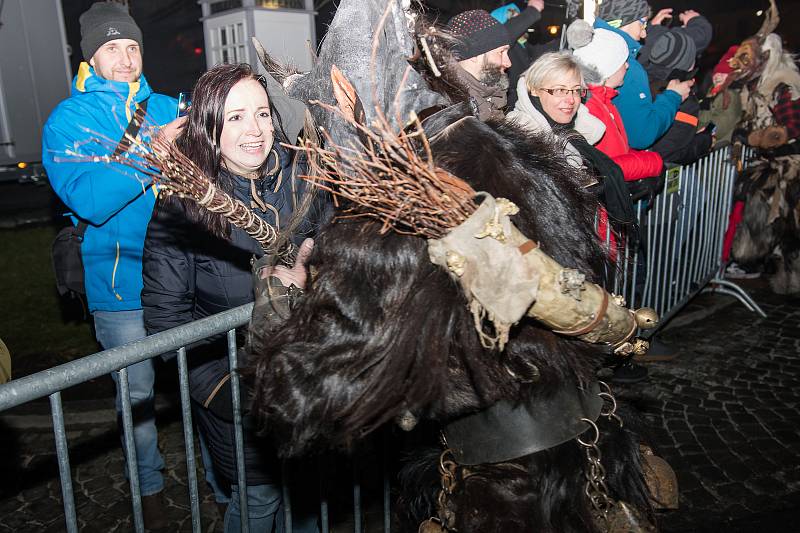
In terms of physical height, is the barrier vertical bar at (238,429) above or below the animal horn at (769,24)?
below

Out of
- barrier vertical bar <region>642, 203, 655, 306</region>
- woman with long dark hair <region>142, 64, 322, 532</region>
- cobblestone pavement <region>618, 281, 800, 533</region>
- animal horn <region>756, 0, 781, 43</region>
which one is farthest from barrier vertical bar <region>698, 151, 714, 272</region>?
woman with long dark hair <region>142, 64, 322, 532</region>

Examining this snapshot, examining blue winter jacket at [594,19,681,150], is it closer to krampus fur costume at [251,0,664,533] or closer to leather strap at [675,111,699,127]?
leather strap at [675,111,699,127]

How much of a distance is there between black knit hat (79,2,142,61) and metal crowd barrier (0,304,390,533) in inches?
77.2

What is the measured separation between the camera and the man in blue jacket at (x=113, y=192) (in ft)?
9.92

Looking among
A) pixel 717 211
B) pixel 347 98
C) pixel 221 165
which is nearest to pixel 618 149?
pixel 717 211

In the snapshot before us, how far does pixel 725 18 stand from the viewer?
17922 mm

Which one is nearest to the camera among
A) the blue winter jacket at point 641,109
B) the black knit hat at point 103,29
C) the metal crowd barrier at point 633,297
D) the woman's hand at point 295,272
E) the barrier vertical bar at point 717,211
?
the metal crowd barrier at point 633,297

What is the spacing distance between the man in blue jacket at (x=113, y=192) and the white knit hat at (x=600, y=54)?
9.70ft

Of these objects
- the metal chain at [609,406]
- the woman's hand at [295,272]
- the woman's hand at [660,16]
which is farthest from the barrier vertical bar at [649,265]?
the woman's hand at [295,272]

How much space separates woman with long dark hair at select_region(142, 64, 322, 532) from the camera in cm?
247

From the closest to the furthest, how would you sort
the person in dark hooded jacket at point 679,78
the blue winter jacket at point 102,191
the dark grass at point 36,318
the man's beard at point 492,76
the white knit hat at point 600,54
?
A: the blue winter jacket at point 102,191, the man's beard at point 492,76, the white knit hat at point 600,54, the person in dark hooded jacket at point 679,78, the dark grass at point 36,318

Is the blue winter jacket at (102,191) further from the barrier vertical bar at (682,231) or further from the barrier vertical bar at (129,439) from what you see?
the barrier vertical bar at (682,231)

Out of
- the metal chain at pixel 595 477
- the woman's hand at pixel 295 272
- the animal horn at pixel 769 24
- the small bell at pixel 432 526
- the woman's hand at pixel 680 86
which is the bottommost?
the small bell at pixel 432 526

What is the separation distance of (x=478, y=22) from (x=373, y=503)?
307 cm
